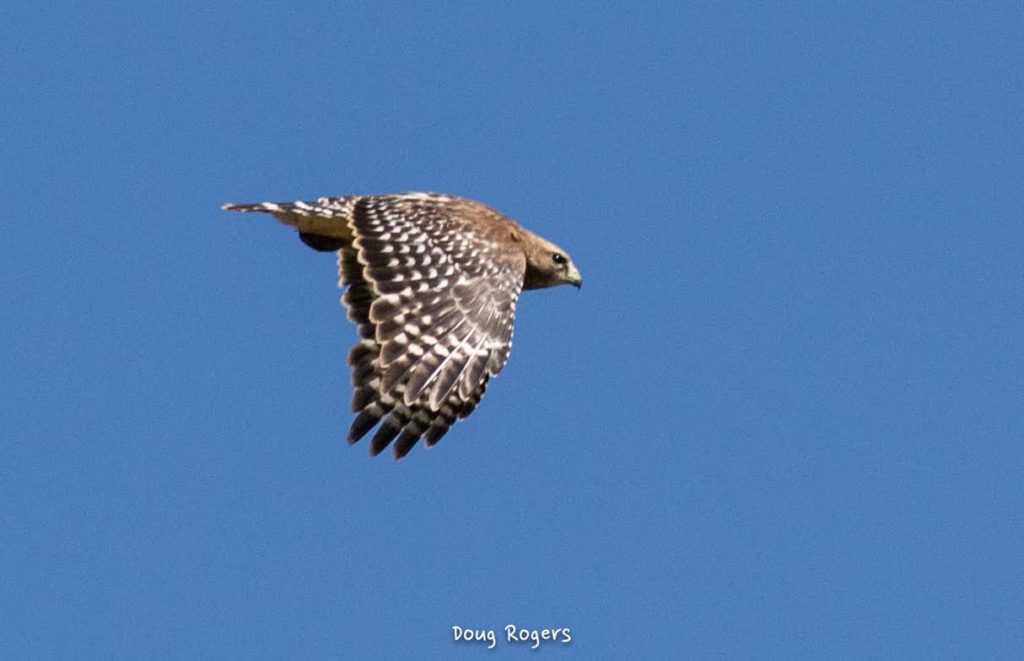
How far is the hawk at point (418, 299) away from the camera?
1476cm

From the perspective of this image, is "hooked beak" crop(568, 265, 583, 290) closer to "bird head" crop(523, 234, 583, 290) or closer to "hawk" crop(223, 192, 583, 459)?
"bird head" crop(523, 234, 583, 290)

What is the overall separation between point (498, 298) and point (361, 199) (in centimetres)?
211

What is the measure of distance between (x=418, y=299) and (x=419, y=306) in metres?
0.10

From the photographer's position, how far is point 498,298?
50.5ft

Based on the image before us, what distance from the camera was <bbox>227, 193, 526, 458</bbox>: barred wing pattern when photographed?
1474 cm

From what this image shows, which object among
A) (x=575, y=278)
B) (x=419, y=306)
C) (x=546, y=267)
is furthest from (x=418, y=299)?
(x=575, y=278)

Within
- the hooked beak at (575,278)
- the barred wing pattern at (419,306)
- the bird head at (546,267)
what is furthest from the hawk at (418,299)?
the hooked beak at (575,278)

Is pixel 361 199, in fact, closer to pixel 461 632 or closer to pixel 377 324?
pixel 377 324

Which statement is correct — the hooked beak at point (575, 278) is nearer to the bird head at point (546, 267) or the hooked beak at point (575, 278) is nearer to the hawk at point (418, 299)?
the bird head at point (546, 267)

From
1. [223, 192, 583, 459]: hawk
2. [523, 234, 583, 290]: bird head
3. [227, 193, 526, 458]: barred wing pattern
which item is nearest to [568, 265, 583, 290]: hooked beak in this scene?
[523, 234, 583, 290]: bird head

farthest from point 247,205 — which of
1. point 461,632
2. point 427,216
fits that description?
point 461,632

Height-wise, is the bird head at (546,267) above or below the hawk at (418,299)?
above

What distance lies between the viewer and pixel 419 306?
49.5 ft

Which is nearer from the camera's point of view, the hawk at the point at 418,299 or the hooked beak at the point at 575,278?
the hawk at the point at 418,299
